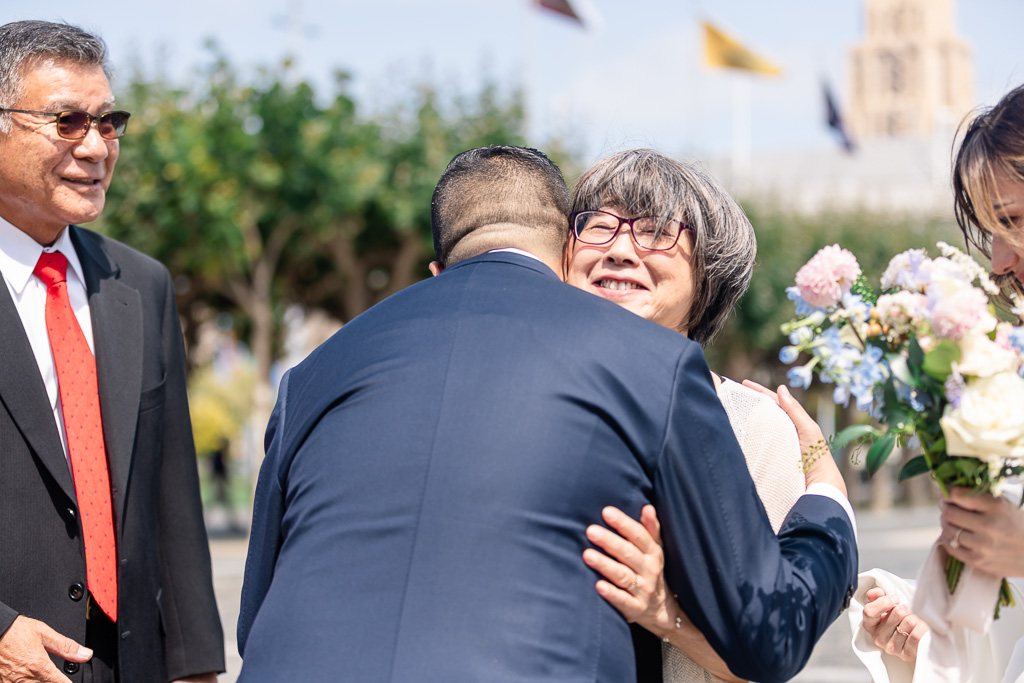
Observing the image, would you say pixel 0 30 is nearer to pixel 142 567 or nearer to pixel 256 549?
pixel 142 567

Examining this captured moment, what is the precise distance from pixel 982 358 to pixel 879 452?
0.77 feet

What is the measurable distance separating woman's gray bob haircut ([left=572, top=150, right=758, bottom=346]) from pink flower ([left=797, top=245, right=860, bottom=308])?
28.4 inches

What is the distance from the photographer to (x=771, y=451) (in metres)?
2.51

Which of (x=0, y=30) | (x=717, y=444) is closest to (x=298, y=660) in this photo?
(x=717, y=444)

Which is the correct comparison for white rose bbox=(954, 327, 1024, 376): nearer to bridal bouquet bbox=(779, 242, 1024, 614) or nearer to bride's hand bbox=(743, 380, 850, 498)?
bridal bouquet bbox=(779, 242, 1024, 614)

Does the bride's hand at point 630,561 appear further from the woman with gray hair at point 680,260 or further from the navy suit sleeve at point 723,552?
the woman with gray hair at point 680,260

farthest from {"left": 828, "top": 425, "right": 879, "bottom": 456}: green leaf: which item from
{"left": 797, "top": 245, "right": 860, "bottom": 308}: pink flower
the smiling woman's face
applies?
the smiling woman's face

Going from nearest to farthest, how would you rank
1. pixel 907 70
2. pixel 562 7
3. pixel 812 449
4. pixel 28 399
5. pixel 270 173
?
pixel 812 449 < pixel 28 399 < pixel 270 173 < pixel 562 7 < pixel 907 70

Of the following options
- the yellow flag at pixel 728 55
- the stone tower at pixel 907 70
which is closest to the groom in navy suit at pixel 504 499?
the yellow flag at pixel 728 55

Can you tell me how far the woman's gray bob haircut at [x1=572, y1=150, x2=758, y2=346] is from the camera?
278 centimetres

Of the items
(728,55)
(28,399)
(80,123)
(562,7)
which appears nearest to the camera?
(28,399)

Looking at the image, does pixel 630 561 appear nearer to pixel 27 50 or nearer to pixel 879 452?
pixel 879 452

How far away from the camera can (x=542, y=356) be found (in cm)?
188

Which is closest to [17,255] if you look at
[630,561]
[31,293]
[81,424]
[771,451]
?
[31,293]
